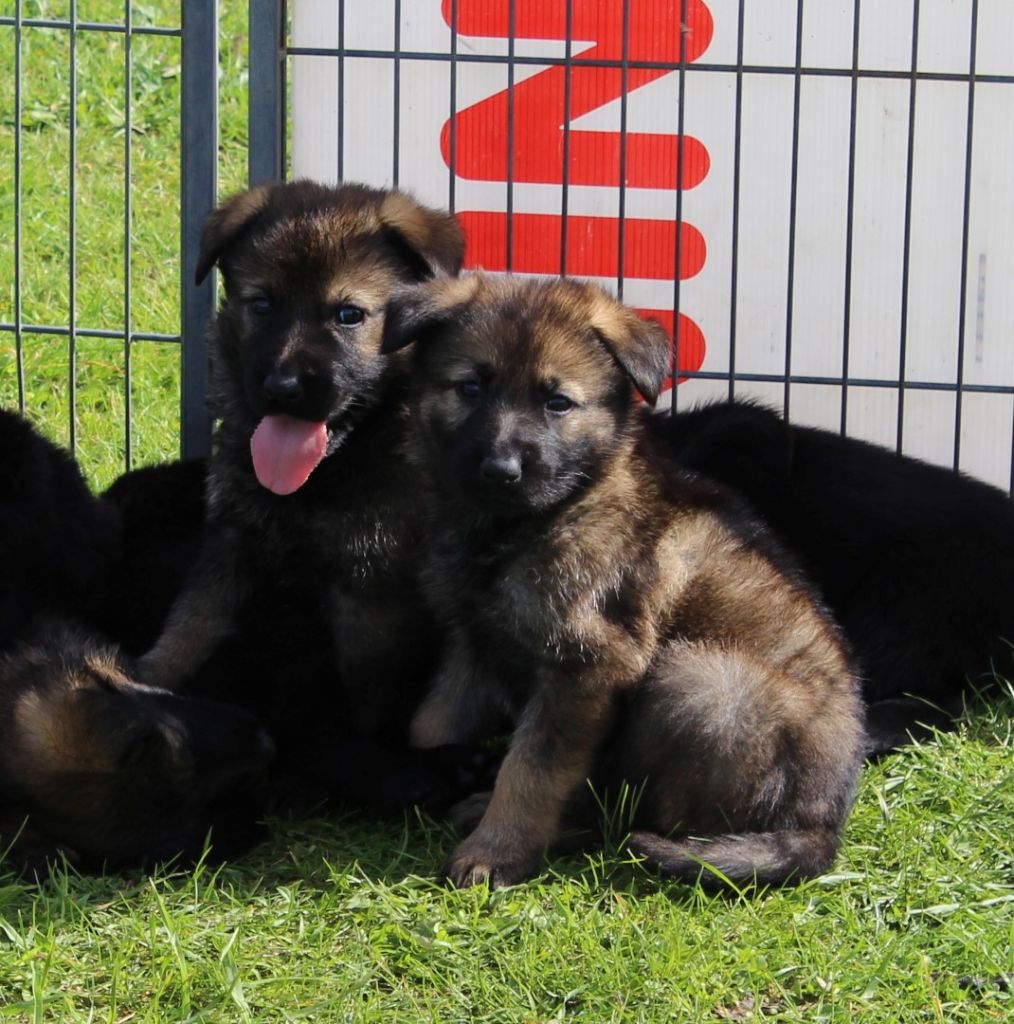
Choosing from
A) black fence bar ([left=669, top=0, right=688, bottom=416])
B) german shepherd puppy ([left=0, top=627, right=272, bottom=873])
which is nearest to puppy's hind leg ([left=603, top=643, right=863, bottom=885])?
german shepherd puppy ([left=0, top=627, right=272, bottom=873])

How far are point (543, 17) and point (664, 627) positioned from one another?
231 centimetres

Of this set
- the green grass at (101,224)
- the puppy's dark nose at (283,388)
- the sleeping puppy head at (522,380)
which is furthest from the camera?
the green grass at (101,224)

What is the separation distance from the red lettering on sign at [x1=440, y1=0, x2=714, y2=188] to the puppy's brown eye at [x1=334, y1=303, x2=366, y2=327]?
46.4 inches

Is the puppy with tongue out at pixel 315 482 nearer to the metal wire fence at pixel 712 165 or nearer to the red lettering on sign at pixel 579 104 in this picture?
the metal wire fence at pixel 712 165

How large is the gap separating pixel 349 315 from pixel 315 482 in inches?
16.9

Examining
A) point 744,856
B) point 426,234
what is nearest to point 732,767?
point 744,856

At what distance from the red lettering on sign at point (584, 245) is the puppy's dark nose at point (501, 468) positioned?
1855mm

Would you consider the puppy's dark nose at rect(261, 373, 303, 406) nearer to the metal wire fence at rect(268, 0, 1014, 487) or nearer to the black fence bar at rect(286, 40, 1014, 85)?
the metal wire fence at rect(268, 0, 1014, 487)

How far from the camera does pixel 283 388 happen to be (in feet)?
13.0

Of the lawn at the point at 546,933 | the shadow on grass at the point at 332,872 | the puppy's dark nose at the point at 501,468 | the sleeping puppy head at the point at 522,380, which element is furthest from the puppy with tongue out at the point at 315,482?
the puppy's dark nose at the point at 501,468

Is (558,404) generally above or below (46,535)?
above

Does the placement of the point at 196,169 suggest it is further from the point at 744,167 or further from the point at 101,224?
the point at 101,224

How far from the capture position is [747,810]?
143 inches

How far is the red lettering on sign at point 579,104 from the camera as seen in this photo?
204 inches
